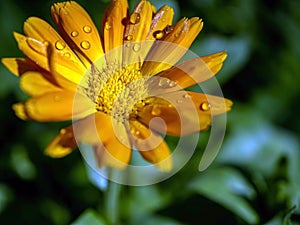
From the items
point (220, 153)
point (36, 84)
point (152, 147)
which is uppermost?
point (36, 84)

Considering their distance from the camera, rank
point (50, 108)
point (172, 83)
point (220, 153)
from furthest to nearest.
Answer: point (220, 153) < point (172, 83) < point (50, 108)

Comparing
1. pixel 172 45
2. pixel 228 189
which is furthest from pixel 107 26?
pixel 228 189

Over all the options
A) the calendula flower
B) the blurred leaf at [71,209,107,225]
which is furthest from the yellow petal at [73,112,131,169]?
the blurred leaf at [71,209,107,225]

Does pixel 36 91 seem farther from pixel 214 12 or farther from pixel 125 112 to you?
pixel 214 12

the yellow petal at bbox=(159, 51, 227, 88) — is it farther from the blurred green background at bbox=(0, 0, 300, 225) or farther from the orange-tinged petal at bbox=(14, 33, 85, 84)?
the blurred green background at bbox=(0, 0, 300, 225)

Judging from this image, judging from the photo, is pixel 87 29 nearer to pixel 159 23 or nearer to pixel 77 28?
pixel 77 28

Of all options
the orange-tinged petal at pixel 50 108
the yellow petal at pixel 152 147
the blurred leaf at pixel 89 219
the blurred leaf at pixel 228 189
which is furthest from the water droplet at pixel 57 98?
the blurred leaf at pixel 228 189

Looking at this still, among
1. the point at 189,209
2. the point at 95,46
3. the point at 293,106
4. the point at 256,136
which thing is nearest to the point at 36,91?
the point at 95,46
